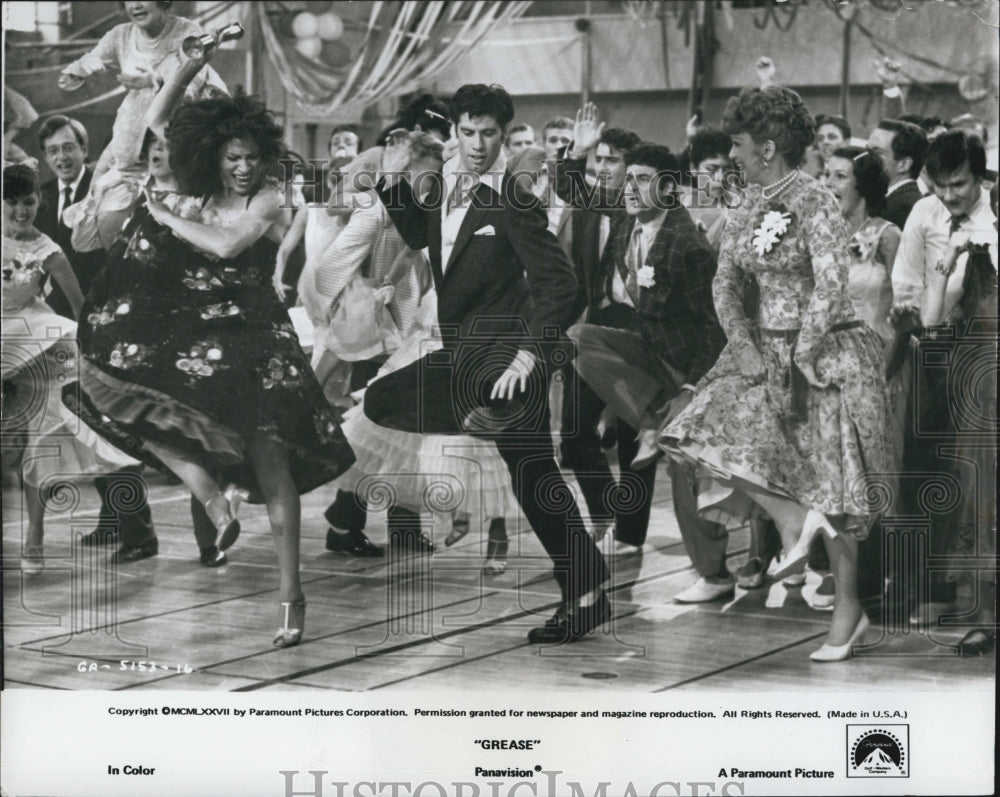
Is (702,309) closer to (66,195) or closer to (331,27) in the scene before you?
(331,27)

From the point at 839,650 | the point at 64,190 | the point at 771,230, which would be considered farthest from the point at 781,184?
the point at 64,190

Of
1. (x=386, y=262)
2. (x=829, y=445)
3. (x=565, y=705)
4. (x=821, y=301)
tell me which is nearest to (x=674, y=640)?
(x=565, y=705)

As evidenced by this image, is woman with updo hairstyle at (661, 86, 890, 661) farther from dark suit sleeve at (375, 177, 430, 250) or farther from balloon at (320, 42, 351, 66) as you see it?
balloon at (320, 42, 351, 66)

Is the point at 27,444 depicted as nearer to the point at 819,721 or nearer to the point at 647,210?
the point at 647,210

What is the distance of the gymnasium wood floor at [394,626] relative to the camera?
16.9 ft

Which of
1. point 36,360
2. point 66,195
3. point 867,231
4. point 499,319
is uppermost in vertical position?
point 66,195

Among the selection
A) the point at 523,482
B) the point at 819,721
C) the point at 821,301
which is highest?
the point at 821,301

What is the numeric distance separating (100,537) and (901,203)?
259 cm

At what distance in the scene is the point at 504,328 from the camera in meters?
5.23

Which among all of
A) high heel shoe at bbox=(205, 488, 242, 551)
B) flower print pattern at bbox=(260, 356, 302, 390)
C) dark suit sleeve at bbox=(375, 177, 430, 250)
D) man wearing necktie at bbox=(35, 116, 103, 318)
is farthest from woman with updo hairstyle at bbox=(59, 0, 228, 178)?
high heel shoe at bbox=(205, 488, 242, 551)

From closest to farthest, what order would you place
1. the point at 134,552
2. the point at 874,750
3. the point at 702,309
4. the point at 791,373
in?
the point at 874,750 < the point at 791,373 < the point at 702,309 < the point at 134,552

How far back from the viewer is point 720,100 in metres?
5.30

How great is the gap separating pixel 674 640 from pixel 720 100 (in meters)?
1.59

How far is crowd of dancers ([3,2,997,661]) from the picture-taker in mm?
5199
